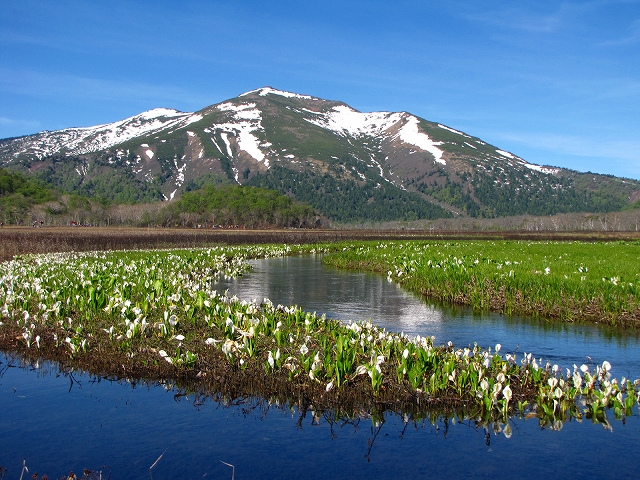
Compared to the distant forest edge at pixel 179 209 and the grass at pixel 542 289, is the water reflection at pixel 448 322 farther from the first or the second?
the distant forest edge at pixel 179 209

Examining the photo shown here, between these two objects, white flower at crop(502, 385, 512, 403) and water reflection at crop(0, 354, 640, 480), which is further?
white flower at crop(502, 385, 512, 403)

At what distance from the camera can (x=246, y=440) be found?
9281 millimetres

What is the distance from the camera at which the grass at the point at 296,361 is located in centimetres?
1045

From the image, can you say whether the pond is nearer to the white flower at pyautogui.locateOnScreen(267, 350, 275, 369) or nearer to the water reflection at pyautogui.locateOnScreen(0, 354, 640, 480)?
the water reflection at pyautogui.locateOnScreen(0, 354, 640, 480)

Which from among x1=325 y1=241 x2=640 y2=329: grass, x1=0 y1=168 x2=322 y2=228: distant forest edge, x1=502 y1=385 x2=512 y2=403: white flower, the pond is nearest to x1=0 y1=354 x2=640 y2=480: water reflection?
the pond

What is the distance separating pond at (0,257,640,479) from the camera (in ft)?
27.4

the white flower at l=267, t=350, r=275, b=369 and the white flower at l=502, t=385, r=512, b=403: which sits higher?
the white flower at l=267, t=350, r=275, b=369

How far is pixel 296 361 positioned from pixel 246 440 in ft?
8.31

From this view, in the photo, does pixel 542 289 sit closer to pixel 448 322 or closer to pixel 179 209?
pixel 448 322

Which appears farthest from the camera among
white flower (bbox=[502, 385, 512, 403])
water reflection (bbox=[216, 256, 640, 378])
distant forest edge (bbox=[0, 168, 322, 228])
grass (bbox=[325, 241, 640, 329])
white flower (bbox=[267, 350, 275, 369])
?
distant forest edge (bbox=[0, 168, 322, 228])

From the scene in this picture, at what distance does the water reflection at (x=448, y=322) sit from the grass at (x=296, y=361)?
2164 mm

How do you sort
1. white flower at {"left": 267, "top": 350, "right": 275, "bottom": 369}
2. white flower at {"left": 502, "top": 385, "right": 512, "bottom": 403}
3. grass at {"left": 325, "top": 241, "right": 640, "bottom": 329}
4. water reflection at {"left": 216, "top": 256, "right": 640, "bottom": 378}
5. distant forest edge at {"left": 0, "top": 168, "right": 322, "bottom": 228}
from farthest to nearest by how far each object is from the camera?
distant forest edge at {"left": 0, "top": 168, "right": 322, "bottom": 228}
grass at {"left": 325, "top": 241, "right": 640, "bottom": 329}
water reflection at {"left": 216, "top": 256, "right": 640, "bottom": 378}
white flower at {"left": 267, "top": 350, "right": 275, "bottom": 369}
white flower at {"left": 502, "top": 385, "right": 512, "bottom": 403}

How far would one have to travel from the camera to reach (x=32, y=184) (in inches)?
6024

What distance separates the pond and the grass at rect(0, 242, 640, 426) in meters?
0.48
